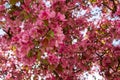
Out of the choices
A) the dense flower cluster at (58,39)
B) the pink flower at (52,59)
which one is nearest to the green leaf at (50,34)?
the dense flower cluster at (58,39)

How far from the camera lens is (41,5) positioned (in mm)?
6316

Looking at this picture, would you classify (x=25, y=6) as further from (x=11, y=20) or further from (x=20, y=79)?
(x=20, y=79)

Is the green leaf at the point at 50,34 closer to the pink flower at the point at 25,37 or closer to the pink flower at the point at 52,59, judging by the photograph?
the pink flower at the point at 25,37

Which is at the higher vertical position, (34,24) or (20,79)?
(20,79)

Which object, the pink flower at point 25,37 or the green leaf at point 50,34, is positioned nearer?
the green leaf at point 50,34

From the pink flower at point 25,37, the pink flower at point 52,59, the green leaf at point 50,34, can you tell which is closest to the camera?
the green leaf at point 50,34

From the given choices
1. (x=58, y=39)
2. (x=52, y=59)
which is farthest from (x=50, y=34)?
(x=52, y=59)

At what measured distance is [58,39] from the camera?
18.4 feet

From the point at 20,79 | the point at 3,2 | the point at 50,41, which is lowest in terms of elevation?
the point at 50,41

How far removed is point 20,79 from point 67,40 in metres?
2.58

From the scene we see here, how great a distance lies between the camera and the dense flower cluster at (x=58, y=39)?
5748 mm

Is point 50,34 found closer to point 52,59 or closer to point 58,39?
point 58,39

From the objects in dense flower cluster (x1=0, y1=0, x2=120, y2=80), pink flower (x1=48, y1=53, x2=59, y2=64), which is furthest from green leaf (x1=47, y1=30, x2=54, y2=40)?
pink flower (x1=48, y1=53, x2=59, y2=64)

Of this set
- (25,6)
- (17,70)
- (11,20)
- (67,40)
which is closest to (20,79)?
(17,70)
